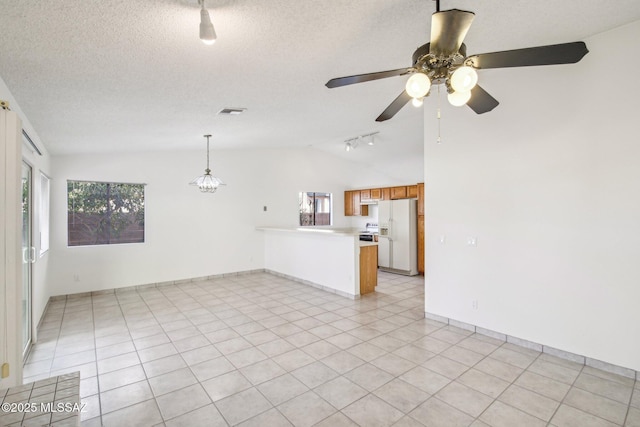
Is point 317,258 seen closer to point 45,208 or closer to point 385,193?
point 385,193

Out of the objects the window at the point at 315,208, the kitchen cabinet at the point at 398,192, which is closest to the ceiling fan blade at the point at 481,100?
the kitchen cabinet at the point at 398,192

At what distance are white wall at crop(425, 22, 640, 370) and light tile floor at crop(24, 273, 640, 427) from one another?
0.40m

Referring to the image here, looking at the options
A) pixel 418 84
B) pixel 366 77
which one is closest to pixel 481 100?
pixel 418 84

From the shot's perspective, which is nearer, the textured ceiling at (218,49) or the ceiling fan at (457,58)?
the ceiling fan at (457,58)

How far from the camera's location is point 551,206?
3.13 meters

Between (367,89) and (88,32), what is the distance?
2603mm

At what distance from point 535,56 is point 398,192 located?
19.3ft

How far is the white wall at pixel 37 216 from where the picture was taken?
3.12 m

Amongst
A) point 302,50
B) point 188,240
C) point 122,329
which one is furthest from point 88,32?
point 188,240

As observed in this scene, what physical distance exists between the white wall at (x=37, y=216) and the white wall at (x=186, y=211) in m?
0.47

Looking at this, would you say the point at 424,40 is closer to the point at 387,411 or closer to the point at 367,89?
the point at 367,89

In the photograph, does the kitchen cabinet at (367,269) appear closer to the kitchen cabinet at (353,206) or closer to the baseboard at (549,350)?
the baseboard at (549,350)

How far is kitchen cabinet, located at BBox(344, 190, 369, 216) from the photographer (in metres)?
8.71

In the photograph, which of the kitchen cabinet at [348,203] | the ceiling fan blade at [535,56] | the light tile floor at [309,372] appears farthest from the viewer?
the kitchen cabinet at [348,203]
